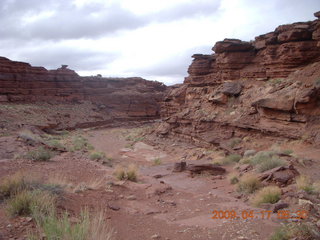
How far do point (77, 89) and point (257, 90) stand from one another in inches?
1285

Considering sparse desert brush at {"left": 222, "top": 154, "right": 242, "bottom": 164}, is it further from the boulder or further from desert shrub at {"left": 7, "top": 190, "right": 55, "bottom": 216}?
desert shrub at {"left": 7, "top": 190, "right": 55, "bottom": 216}

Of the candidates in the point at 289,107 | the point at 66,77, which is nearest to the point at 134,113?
the point at 66,77

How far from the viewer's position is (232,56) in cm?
2103

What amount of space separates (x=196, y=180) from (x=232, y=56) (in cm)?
1318

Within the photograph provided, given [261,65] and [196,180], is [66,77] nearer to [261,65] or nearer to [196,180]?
[261,65]

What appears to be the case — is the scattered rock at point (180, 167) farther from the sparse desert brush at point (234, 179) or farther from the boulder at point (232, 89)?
the boulder at point (232, 89)

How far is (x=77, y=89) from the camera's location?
43.7 metres

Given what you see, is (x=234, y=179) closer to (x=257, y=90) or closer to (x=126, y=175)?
Answer: (x=126, y=175)

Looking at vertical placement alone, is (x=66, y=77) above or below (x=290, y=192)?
above

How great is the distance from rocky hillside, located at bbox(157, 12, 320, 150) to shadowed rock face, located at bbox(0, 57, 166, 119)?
72.4 feet
